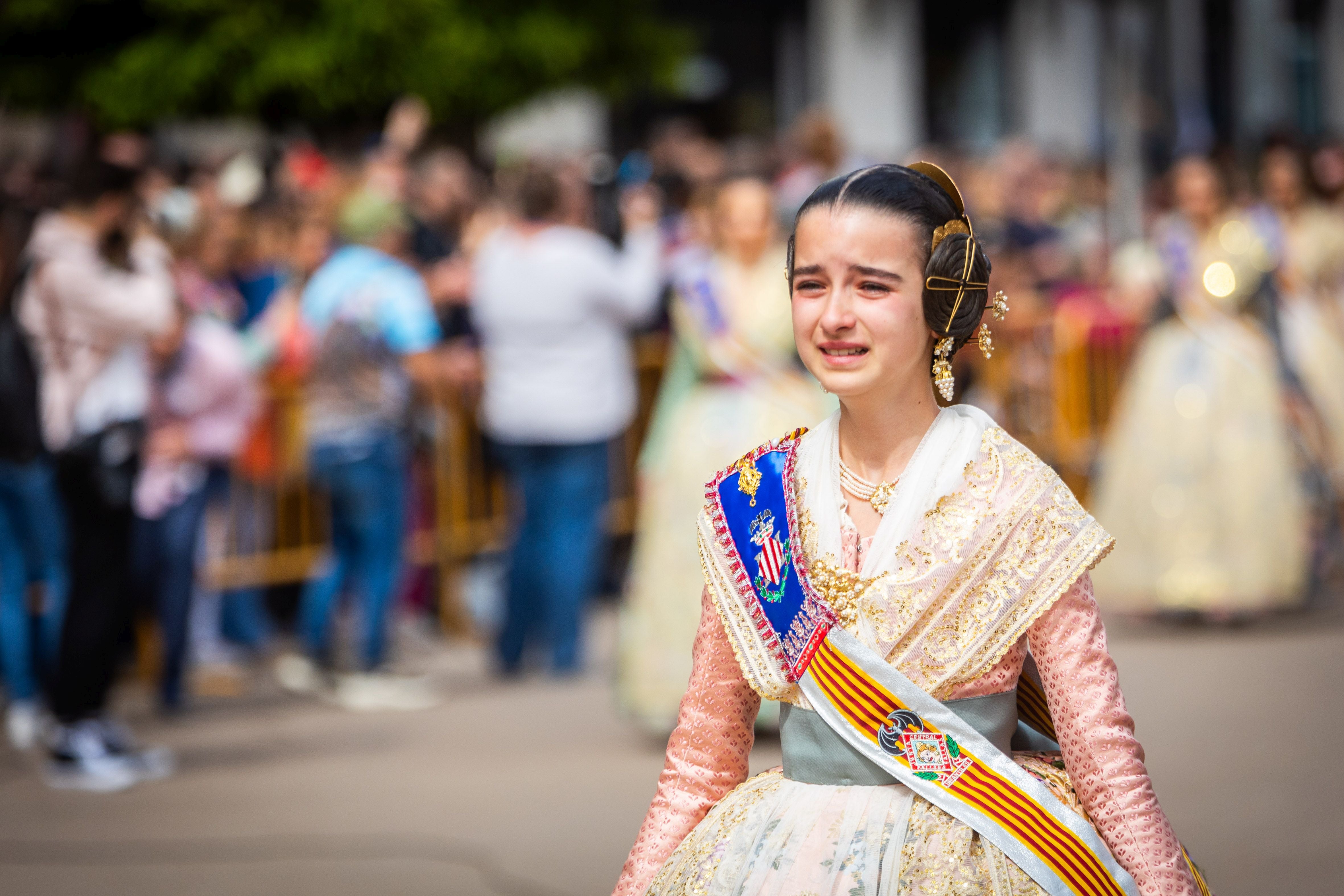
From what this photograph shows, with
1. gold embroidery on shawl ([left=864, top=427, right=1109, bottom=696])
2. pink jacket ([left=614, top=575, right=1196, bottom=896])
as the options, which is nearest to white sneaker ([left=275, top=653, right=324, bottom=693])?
pink jacket ([left=614, top=575, right=1196, bottom=896])

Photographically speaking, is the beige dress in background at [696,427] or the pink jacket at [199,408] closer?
the beige dress in background at [696,427]

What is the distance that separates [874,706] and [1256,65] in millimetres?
21702

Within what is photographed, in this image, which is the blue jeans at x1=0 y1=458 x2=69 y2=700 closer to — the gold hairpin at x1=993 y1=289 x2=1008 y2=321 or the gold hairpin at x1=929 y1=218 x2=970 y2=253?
the gold hairpin at x1=993 y1=289 x2=1008 y2=321

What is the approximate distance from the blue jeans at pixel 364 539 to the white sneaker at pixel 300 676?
8cm

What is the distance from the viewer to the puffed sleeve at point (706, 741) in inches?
95.0

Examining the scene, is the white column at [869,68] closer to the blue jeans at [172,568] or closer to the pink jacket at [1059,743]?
the blue jeans at [172,568]

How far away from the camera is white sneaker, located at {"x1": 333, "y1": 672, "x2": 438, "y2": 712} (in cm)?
722

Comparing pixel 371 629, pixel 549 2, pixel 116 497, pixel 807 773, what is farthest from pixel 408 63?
pixel 807 773

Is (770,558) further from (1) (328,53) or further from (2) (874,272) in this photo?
(1) (328,53)

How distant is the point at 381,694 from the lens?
7312 millimetres

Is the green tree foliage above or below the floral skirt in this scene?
above

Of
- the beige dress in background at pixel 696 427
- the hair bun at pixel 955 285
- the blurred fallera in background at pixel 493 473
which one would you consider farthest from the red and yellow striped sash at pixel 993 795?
the beige dress in background at pixel 696 427

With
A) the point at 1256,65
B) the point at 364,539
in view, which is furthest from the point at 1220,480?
the point at 1256,65

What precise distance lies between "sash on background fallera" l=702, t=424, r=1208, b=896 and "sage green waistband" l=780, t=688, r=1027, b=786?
0.03 meters
